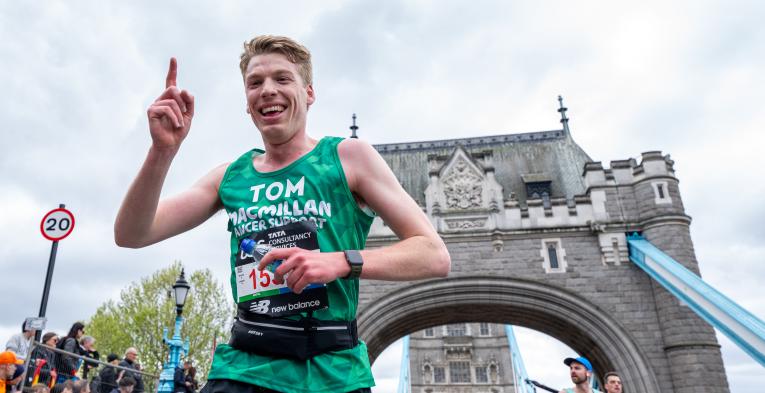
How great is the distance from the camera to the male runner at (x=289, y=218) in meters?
1.20

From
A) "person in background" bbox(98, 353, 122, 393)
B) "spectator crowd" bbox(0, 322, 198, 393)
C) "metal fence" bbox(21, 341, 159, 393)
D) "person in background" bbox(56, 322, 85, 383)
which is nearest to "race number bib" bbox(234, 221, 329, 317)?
"spectator crowd" bbox(0, 322, 198, 393)

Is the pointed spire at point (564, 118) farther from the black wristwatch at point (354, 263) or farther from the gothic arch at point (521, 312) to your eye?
the black wristwatch at point (354, 263)

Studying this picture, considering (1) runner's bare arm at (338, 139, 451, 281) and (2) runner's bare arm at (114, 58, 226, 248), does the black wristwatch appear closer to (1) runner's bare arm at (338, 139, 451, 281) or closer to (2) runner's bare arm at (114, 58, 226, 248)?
(1) runner's bare arm at (338, 139, 451, 281)

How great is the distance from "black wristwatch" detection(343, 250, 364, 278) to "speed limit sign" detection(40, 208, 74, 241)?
5313 mm

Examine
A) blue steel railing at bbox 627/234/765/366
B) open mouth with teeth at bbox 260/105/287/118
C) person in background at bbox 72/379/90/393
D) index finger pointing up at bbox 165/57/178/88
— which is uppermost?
blue steel railing at bbox 627/234/765/366

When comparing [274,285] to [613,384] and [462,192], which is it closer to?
[613,384]

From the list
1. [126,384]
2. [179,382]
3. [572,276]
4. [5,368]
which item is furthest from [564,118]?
[5,368]

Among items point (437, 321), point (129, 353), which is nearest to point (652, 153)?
point (437, 321)

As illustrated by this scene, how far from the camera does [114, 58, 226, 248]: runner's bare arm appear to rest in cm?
120

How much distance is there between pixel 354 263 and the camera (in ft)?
3.71

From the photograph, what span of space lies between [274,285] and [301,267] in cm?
27

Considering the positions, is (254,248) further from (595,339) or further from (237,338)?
(595,339)

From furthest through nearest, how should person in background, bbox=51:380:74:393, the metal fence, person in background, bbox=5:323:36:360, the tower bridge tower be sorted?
the tower bridge tower, person in background, bbox=5:323:36:360, the metal fence, person in background, bbox=51:380:74:393

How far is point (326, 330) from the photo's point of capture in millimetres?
1257
